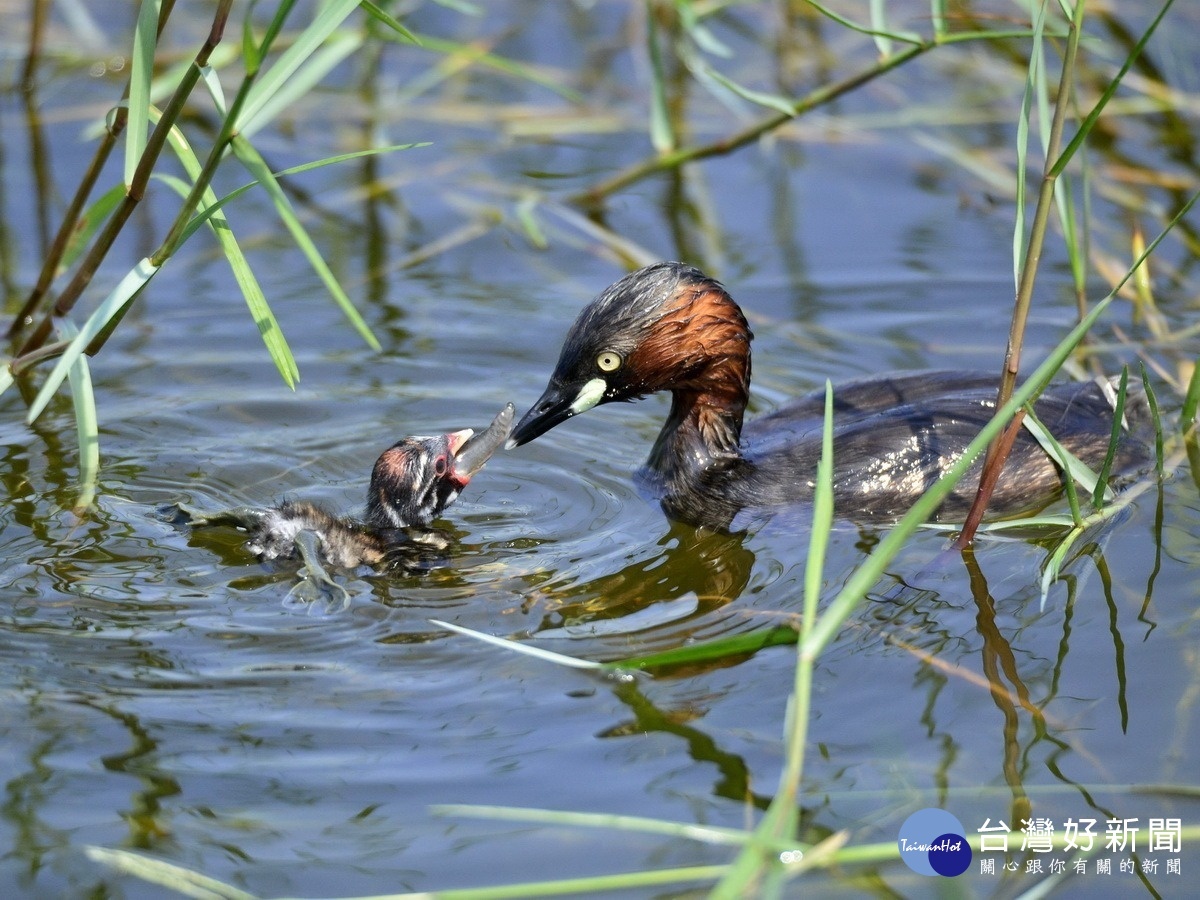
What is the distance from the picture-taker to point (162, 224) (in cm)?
694

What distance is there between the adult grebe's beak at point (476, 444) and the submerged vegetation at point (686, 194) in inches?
16.9

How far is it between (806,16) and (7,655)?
20.7ft

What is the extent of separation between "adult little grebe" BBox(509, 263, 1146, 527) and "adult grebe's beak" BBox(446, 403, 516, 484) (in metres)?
0.09

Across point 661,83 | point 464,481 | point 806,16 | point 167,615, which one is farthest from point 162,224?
point 806,16

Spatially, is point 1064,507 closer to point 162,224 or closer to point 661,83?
point 661,83

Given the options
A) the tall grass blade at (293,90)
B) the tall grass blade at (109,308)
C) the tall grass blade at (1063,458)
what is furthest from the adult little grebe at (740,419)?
the tall grass blade at (109,308)

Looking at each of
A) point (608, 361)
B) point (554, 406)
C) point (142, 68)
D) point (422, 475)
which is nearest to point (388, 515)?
point (422, 475)

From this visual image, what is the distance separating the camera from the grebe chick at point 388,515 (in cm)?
438

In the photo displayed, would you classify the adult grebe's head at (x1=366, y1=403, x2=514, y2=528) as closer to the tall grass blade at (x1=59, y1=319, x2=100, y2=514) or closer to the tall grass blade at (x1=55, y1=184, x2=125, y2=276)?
the tall grass blade at (x1=59, y1=319, x2=100, y2=514)

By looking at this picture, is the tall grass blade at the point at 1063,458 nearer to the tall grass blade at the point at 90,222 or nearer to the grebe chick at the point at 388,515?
the grebe chick at the point at 388,515

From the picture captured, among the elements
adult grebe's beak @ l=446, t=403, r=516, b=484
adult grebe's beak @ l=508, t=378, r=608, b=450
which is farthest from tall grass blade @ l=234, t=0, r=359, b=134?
adult grebe's beak @ l=508, t=378, r=608, b=450

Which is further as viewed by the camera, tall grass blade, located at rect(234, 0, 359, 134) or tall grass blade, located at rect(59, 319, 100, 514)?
tall grass blade, located at rect(59, 319, 100, 514)

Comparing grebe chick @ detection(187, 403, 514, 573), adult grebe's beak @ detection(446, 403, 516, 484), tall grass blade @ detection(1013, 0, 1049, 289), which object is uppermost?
tall grass blade @ detection(1013, 0, 1049, 289)

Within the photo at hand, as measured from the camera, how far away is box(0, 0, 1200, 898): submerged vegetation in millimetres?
3047
